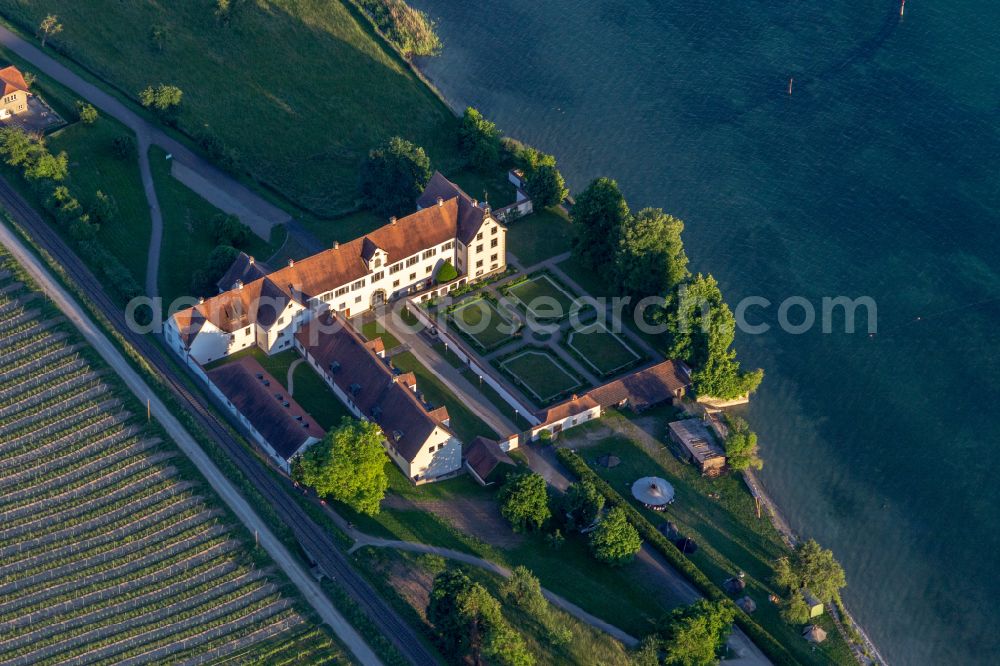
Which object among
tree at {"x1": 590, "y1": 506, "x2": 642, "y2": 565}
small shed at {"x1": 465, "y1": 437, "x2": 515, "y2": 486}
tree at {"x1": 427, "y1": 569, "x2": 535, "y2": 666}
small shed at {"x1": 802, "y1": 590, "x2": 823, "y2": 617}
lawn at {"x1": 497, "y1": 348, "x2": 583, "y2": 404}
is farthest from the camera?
lawn at {"x1": 497, "y1": 348, "x2": 583, "y2": 404}

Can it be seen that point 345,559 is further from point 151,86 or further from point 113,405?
point 151,86

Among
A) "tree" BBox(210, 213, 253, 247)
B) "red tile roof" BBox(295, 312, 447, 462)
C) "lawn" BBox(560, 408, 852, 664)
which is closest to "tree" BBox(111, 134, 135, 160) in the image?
"tree" BBox(210, 213, 253, 247)

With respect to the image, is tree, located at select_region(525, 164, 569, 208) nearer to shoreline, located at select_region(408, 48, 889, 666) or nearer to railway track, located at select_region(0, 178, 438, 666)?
shoreline, located at select_region(408, 48, 889, 666)

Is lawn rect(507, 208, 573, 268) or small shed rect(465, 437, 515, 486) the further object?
lawn rect(507, 208, 573, 268)

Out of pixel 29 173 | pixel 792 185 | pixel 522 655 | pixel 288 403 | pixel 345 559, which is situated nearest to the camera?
pixel 522 655

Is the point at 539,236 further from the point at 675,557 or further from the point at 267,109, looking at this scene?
the point at 675,557

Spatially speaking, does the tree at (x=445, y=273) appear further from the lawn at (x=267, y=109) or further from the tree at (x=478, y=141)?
the tree at (x=478, y=141)

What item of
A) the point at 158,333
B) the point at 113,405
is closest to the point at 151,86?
the point at 158,333
